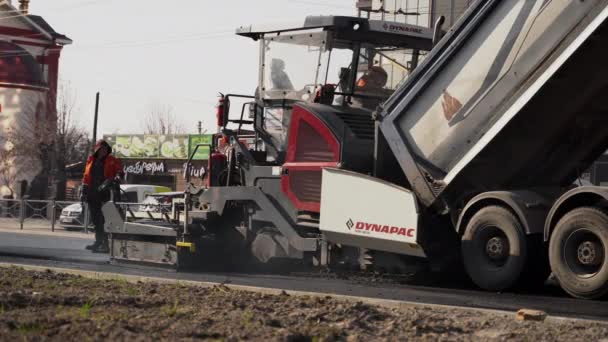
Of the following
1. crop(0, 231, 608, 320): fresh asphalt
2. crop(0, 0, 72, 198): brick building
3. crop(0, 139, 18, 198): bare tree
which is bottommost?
crop(0, 231, 608, 320): fresh asphalt

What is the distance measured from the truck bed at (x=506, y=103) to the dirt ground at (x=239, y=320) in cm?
284

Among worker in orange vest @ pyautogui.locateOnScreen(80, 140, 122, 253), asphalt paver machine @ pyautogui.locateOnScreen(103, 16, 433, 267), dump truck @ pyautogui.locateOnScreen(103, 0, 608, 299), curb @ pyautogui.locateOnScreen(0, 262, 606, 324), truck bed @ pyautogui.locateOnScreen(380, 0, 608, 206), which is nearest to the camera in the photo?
curb @ pyautogui.locateOnScreen(0, 262, 606, 324)

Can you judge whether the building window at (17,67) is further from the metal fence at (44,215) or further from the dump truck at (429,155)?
the dump truck at (429,155)

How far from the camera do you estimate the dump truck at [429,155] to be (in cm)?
1038

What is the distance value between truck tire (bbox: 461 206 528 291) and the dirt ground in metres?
2.26

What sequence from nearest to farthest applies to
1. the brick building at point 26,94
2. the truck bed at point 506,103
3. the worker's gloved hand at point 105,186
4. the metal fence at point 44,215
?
1. the truck bed at point 506,103
2. the worker's gloved hand at point 105,186
3. the metal fence at point 44,215
4. the brick building at point 26,94

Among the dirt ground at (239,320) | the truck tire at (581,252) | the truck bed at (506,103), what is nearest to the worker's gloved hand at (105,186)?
the truck bed at (506,103)

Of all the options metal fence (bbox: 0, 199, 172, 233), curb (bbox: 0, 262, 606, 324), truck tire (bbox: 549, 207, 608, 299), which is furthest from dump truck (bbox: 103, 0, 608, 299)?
metal fence (bbox: 0, 199, 172, 233)

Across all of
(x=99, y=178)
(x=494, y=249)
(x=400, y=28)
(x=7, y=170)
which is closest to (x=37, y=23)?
(x=7, y=170)

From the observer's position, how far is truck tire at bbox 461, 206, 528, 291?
426 inches

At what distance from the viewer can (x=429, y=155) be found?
1166 centimetres

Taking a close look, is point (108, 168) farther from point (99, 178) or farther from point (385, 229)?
point (385, 229)

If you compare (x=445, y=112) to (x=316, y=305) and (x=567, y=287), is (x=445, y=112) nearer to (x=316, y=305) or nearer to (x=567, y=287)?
(x=567, y=287)

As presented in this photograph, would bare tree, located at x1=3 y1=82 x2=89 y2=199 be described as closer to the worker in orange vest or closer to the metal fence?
the metal fence
